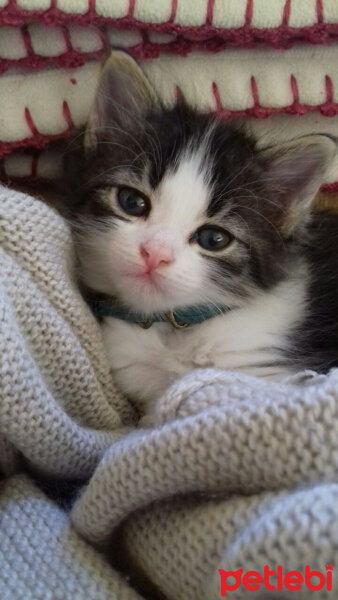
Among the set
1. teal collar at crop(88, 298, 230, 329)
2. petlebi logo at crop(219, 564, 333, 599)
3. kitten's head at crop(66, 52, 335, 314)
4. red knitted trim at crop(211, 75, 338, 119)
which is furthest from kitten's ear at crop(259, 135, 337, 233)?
petlebi logo at crop(219, 564, 333, 599)

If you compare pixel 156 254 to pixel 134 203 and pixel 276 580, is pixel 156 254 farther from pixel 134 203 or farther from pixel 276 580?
pixel 276 580

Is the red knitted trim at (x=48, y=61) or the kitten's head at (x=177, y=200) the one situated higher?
the red knitted trim at (x=48, y=61)

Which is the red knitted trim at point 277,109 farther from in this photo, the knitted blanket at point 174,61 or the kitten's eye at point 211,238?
the kitten's eye at point 211,238

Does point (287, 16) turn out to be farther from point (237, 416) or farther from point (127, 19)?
point (237, 416)

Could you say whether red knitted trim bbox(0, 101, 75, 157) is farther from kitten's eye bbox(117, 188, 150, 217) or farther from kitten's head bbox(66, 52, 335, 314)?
kitten's eye bbox(117, 188, 150, 217)

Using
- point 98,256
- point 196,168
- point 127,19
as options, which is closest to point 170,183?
point 196,168

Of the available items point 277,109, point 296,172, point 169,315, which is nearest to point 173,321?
point 169,315

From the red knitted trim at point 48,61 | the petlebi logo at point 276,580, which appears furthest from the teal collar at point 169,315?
the petlebi logo at point 276,580
